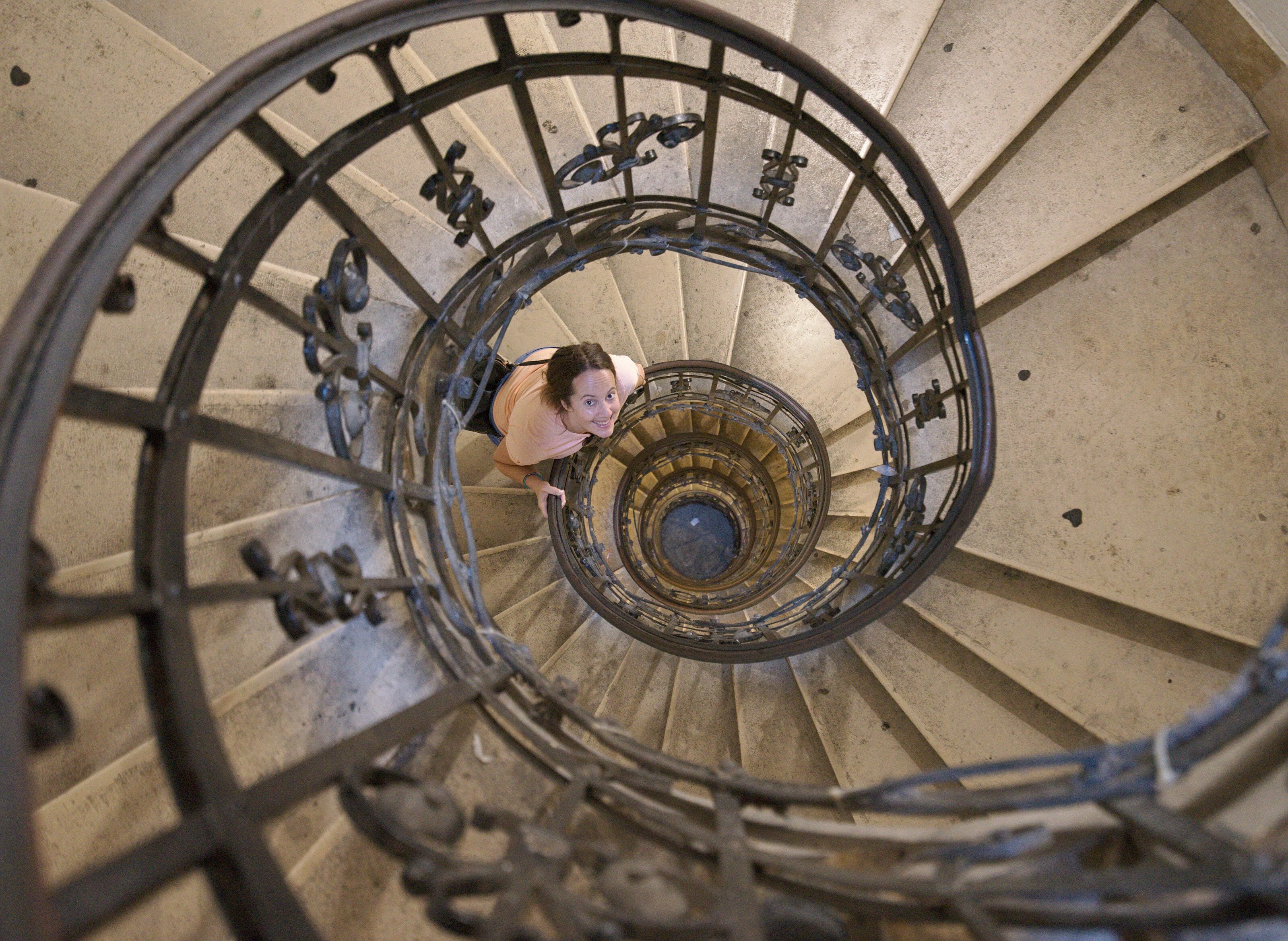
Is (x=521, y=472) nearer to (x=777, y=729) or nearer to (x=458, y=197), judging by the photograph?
(x=458, y=197)

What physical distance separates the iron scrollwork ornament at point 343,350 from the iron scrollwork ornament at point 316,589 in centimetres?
39

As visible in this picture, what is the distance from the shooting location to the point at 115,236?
50.4 inches

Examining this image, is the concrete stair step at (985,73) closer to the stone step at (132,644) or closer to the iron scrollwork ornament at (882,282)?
the iron scrollwork ornament at (882,282)

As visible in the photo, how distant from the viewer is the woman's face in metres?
3.15

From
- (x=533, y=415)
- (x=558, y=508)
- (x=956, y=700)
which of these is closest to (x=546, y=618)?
(x=558, y=508)

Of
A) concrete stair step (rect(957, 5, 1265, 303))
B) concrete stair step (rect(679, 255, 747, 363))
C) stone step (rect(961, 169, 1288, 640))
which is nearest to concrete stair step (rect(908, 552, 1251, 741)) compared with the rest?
stone step (rect(961, 169, 1288, 640))

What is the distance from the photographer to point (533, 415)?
339 centimetres

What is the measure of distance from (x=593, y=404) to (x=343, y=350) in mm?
1281

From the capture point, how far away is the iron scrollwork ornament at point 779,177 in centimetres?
293

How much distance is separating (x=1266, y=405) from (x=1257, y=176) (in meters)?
1.06

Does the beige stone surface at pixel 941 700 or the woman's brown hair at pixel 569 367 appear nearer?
the woman's brown hair at pixel 569 367

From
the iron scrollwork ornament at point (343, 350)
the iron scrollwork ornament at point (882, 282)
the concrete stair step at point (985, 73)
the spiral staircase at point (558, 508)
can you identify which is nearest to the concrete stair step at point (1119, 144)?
the spiral staircase at point (558, 508)

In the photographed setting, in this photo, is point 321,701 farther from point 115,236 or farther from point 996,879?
point 996,879

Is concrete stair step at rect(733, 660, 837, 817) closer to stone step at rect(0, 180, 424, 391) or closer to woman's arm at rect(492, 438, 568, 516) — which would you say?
woman's arm at rect(492, 438, 568, 516)
